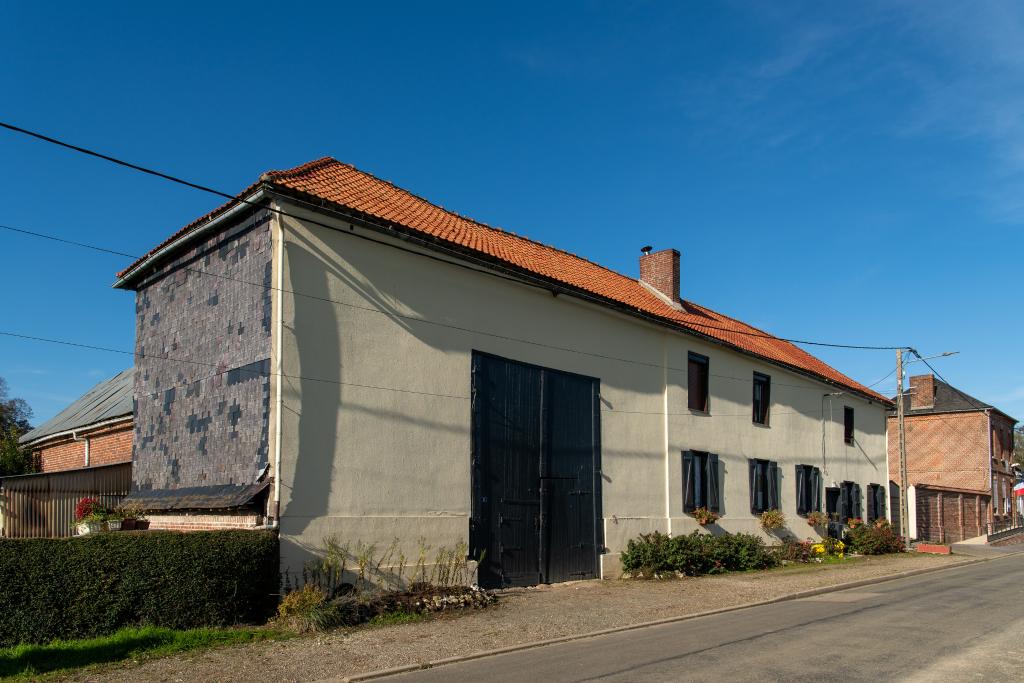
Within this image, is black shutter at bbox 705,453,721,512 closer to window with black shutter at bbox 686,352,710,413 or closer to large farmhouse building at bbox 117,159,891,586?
large farmhouse building at bbox 117,159,891,586

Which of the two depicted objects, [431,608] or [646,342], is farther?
[646,342]

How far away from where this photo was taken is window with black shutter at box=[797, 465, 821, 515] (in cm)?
2539

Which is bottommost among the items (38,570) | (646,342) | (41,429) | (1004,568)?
(1004,568)

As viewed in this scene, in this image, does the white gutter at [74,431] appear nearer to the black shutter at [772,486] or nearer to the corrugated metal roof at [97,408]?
the corrugated metal roof at [97,408]

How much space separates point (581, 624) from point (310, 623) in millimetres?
3874

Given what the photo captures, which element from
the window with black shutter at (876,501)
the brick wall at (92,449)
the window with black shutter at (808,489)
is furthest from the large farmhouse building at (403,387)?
the window with black shutter at (876,501)

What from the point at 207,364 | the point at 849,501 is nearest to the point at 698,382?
the point at 849,501

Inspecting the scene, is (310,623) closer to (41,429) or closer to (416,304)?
(416,304)

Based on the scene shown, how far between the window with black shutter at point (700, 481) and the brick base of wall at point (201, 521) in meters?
11.6

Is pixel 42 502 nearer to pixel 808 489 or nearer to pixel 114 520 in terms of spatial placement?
pixel 114 520

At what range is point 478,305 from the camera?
50.0ft

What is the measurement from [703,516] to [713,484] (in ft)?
3.90

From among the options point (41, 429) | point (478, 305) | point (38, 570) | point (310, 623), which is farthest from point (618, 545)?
point (41, 429)

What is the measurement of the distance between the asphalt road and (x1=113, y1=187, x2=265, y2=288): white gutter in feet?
24.6
